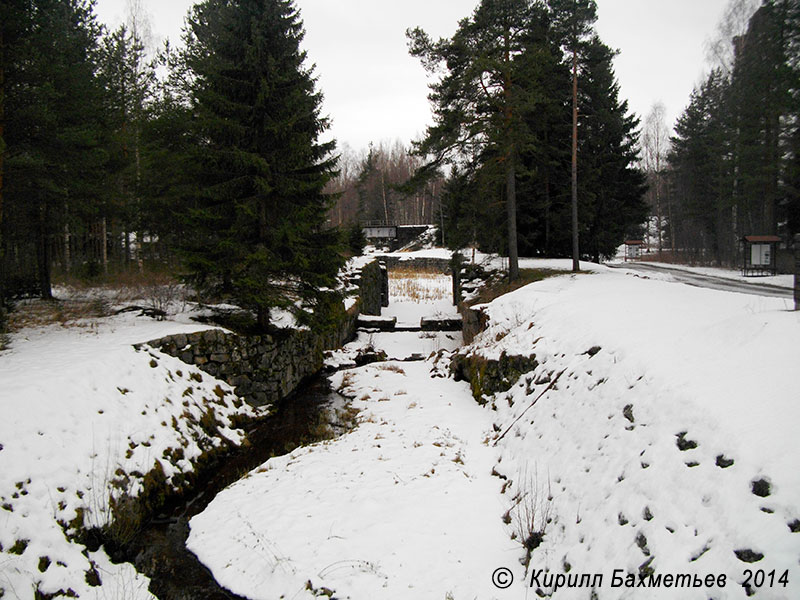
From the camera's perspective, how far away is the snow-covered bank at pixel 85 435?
430cm

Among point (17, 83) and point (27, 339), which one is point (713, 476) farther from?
point (17, 83)

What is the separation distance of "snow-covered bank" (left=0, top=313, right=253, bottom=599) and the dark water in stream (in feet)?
0.97

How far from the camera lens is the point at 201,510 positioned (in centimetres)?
608

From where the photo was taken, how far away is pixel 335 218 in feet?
212

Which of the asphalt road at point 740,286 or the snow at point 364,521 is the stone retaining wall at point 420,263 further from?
the snow at point 364,521

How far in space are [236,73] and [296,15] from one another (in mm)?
2381

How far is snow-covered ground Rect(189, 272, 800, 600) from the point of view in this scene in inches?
122

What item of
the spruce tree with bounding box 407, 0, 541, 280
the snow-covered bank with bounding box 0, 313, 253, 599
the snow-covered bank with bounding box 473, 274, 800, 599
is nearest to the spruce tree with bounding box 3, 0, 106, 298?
the snow-covered bank with bounding box 0, 313, 253, 599

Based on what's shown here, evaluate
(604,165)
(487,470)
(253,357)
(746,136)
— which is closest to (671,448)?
(487,470)

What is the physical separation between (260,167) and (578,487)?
9.42 metres

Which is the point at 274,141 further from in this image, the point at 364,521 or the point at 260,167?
the point at 364,521

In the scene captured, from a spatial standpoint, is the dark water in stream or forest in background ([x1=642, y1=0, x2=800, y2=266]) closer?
the dark water in stream

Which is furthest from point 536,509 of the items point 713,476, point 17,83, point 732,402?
point 17,83

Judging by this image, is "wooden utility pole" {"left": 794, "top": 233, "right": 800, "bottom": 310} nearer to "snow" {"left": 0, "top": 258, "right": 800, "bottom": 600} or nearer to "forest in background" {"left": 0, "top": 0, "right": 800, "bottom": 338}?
"snow" {"left": 0, "top": 258, "right": 800, "bottom": 600}
